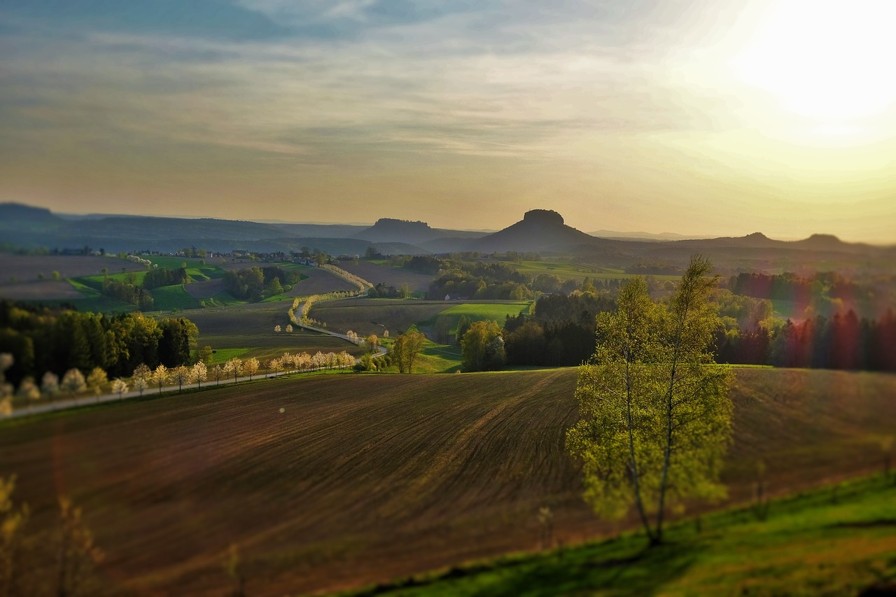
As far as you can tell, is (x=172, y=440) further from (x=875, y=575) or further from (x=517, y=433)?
(x=875, y=575)

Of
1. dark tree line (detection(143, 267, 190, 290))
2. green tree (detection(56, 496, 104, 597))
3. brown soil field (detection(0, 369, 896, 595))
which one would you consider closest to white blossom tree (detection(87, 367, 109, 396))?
brown soil field (detection(0, 369, 896, 595))

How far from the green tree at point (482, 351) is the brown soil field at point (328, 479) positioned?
59.3 m

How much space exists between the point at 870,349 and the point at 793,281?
1353cm

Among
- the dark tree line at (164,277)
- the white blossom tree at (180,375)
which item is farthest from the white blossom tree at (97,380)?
the dark tree line at (164,277)

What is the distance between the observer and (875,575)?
54.1ft

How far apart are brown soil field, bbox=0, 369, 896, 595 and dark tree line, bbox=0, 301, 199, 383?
222cm

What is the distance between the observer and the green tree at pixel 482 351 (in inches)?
4094

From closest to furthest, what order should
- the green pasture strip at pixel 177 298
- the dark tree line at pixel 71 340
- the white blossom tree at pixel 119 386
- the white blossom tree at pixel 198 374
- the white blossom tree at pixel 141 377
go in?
the dark tree line at pixel 71 340, the white blossom tree at pixel 119 386, the white blossom tree at pixel 141 377, the white blossom tree at pixel 198 374, the green pasture strip at pixel 177 298

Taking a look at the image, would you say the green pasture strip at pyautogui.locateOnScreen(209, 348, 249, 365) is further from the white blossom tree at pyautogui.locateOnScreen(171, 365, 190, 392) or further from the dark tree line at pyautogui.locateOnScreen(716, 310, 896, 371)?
the dark tree line at pyautogui.locateOnScreen(716, 310, 896, 371)

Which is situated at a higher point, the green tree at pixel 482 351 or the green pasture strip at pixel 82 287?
the green pasture strip at pixel 82 287

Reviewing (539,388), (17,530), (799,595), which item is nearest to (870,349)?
(799,595)

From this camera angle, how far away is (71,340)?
25250 mm

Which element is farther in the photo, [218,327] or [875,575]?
[218,327]

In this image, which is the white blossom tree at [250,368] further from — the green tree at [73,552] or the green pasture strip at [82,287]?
the green tree at [73,552]
